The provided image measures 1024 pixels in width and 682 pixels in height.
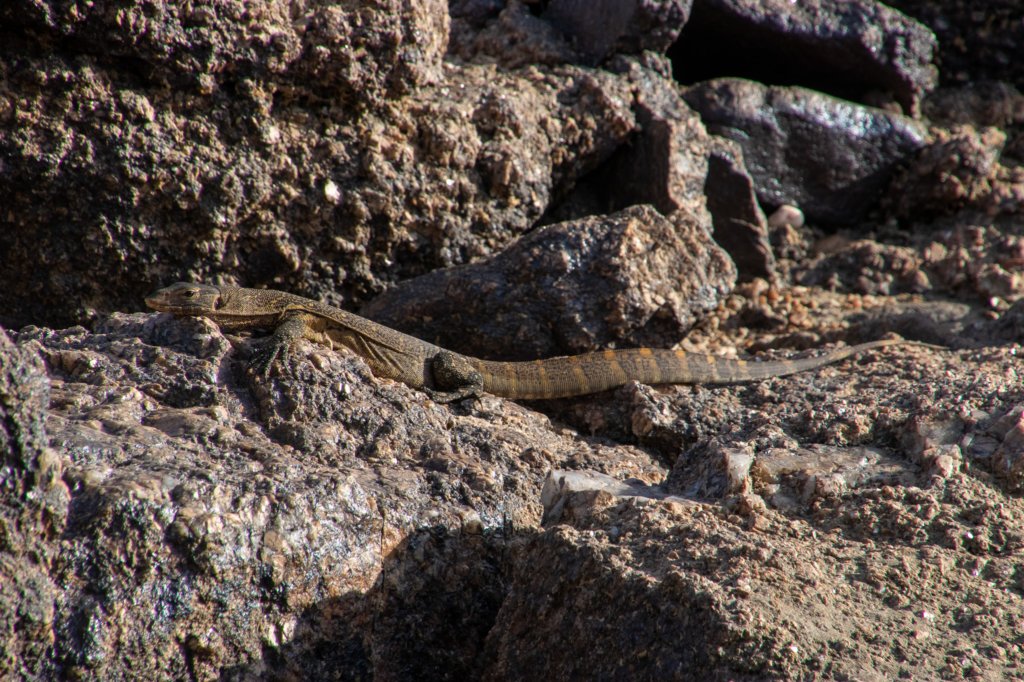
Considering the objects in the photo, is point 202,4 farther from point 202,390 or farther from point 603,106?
point 603,106

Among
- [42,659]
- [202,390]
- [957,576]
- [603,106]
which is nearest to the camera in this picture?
[42,659]

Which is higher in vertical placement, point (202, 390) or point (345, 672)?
point (202, 390)

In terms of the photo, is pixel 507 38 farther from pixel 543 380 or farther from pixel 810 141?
pixel 543 380

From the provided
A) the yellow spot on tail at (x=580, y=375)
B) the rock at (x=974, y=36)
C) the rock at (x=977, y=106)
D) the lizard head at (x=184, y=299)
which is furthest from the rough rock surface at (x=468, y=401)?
the rock at (x=974, y=36)

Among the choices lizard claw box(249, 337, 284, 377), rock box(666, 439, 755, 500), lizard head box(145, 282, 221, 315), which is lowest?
rock box(666, 439, 755, 500)

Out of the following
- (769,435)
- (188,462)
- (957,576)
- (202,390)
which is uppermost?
(202,390)

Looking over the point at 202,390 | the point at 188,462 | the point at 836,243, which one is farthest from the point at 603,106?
the point at 188,462

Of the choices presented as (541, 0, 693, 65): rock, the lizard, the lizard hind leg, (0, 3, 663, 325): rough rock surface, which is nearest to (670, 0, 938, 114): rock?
(541, 0, 693, 65): rock

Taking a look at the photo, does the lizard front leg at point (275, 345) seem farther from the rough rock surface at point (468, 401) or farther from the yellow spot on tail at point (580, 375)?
the yellow spot on tail at point (580, 375)

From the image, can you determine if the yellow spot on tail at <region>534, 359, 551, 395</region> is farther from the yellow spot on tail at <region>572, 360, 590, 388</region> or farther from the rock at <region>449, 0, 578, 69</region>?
the rock at <region>449, 0, 578, 69</region>
